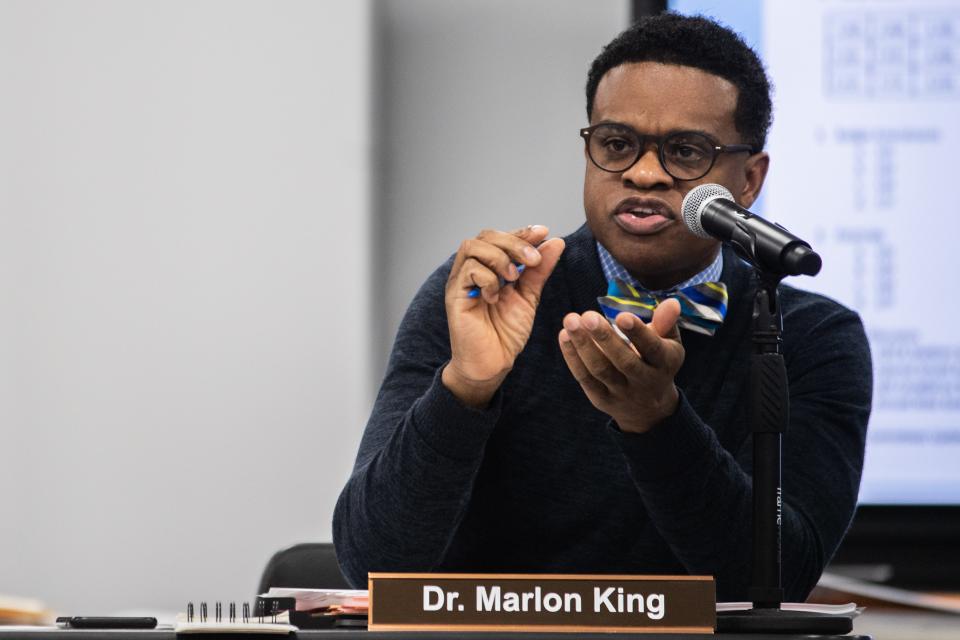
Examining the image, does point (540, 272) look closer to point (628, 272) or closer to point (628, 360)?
point (628, 360)

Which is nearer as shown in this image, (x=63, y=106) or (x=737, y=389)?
(x=737, y=389)

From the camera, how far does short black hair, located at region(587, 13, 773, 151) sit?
1598 millimetres

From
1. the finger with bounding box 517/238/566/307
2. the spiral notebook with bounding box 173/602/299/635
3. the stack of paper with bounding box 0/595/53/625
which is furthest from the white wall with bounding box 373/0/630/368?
the spiral notebook with bounding box 173/602/299/635

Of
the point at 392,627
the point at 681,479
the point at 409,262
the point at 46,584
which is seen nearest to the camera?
the point at 392,627

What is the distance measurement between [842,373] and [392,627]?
2.87 ft

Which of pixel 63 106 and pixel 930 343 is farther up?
pixel 63 106

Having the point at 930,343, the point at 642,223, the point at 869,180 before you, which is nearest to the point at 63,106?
the point at 642,223

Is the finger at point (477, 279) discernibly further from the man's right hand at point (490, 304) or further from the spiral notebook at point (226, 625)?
the spiral notebook at point (226, 625)

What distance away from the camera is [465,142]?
99.9 inches

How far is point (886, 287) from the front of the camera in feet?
7.88

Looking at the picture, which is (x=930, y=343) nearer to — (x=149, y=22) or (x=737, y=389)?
(x=737, y=389)

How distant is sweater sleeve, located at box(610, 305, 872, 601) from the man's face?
21 centimetres

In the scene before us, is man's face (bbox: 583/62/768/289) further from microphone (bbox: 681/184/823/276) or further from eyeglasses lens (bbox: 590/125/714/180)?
microphone (bbox: 681/184/823/276)

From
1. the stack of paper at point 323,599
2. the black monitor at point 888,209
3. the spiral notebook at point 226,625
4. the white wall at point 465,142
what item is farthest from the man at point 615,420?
the white wall at point 465,142
